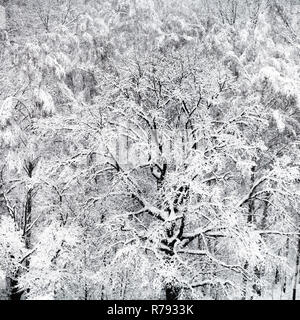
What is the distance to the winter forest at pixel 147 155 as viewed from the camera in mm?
11008

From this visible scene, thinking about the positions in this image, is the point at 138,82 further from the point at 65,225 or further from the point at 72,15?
the point at 72,15

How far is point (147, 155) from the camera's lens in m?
12.7

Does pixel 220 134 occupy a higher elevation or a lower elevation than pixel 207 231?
higher

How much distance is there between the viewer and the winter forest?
1101cm

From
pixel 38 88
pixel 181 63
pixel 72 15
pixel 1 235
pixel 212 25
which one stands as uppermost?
pixel 72 15

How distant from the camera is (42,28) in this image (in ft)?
65.9

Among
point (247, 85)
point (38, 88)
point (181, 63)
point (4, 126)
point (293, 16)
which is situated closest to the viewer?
point (4, 126)

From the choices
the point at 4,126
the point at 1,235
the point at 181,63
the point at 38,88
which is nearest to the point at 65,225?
the point at 1,235

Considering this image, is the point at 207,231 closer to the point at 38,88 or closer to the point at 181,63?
the point at 181,63

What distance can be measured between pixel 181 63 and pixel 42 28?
1059 cm

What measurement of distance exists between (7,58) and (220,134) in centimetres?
970

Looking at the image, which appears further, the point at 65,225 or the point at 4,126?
the point at 65,225

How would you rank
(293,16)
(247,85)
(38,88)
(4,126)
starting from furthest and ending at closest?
(293,16)
(247,85)
(38,88)
(4,126)

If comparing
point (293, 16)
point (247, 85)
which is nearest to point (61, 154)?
point (247, 85)
